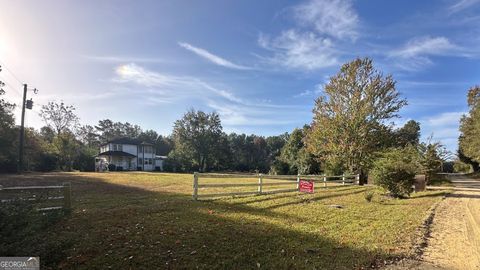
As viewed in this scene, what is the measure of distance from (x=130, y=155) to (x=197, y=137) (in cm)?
1323

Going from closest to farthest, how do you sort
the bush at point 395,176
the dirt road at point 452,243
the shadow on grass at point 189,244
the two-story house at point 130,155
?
the shadow on grass at point 189,244
the dirt road at point 452,243
the bush at point 395,176
the two-story house at point 130,155

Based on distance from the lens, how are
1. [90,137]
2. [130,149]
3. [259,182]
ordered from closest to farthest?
[259,182] < [130,149] < [90,137]

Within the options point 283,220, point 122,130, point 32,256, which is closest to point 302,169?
point 283,220

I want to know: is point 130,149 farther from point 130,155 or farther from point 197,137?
point 197,137

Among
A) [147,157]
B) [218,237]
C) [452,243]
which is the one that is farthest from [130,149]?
[452,243]

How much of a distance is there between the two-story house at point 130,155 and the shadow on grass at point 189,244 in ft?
175

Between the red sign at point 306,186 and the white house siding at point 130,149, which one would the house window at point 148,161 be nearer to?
the white house siding at point 130,149

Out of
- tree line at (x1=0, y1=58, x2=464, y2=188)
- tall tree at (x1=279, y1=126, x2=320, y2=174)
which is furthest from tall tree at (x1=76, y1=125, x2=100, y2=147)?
tall tree at (x1=279, y1=126, x2=320, y2=174)

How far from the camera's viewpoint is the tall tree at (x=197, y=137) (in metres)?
66.2

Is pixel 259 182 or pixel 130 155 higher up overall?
pixel 130 155

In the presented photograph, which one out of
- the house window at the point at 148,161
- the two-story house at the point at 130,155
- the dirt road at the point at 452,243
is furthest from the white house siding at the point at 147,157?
the dirt road at the point at 452,243

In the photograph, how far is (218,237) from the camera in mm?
7531

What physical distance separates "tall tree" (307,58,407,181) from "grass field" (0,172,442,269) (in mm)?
18751

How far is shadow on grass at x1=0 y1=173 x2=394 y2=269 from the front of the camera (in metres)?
5.97
